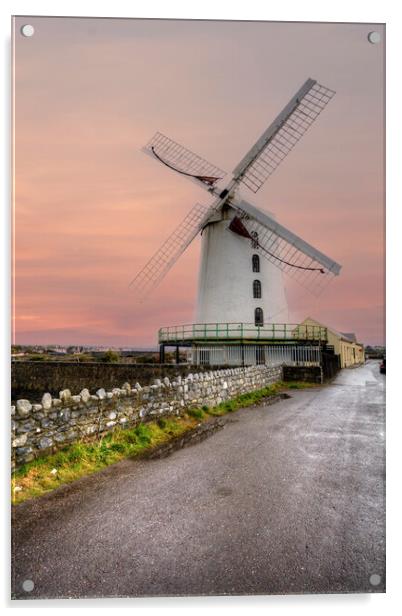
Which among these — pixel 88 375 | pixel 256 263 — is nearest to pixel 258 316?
pixel 256 263

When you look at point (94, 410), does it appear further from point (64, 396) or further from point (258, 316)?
point (258, 316)

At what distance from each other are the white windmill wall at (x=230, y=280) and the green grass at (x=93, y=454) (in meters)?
9.80

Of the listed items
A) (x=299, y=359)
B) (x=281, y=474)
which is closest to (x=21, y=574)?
(x=281, y=474)

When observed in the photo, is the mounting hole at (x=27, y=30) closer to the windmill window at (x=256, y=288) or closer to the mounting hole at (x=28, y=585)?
the mounting hole at (x=28, y=585)

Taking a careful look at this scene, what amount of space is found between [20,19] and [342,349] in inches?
1033

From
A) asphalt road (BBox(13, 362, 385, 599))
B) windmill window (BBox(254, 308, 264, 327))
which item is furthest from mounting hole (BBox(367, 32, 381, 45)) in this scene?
windmill window (BBox(254, 308, 264, 327))

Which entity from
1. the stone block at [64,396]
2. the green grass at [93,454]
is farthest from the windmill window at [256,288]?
the stone block at [64,396]

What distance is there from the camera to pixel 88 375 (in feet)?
72.3

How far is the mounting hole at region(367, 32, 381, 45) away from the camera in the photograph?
544 centimetres

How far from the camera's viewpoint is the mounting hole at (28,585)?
3980 mm

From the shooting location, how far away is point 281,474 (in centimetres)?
583

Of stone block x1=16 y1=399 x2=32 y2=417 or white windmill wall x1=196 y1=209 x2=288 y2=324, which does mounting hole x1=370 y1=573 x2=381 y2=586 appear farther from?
white windmill wall x1=196 y1=209 x2=288 y2=324

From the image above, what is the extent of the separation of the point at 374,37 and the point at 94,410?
6368mm

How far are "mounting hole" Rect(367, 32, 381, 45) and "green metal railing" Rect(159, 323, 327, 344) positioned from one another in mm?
14368
